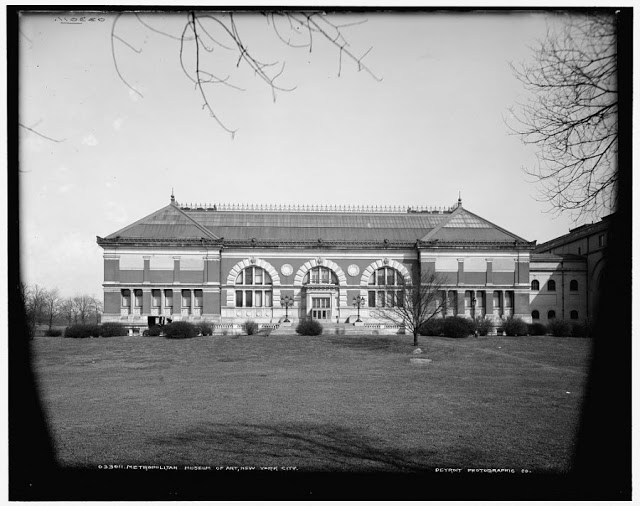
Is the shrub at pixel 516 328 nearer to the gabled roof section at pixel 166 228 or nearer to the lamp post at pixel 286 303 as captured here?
the lamp post at pixel 286 303

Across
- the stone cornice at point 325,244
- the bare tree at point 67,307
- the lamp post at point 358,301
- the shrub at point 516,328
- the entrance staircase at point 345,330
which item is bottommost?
the entrance staircase at point 345,330

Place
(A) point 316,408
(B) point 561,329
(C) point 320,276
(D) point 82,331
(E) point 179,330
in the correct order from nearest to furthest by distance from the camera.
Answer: (A) point 316,408
(D) point 82,331
(E) point 179,330
(B) point 561,329
(C) point 320,276

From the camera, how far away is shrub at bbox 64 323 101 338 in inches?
1123

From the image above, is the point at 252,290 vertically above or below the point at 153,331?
above

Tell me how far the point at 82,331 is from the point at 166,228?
13736mm

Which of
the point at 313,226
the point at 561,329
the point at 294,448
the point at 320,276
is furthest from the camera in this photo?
the point at 313,226

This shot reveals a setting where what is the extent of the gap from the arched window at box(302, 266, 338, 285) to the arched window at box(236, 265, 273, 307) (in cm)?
323

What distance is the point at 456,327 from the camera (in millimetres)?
30938

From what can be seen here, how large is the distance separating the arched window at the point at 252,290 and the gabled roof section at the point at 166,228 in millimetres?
4126

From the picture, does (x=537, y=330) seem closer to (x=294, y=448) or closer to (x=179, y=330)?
(x=179, y=330)

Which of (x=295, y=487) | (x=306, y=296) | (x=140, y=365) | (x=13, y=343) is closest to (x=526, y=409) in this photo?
(x=295, y=487)

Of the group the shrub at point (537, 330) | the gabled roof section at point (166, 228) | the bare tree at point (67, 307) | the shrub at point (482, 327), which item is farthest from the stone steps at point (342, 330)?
the bare tree at point (67, 307)

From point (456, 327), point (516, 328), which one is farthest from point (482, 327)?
point (456, 327)

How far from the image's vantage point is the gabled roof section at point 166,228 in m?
40.2
